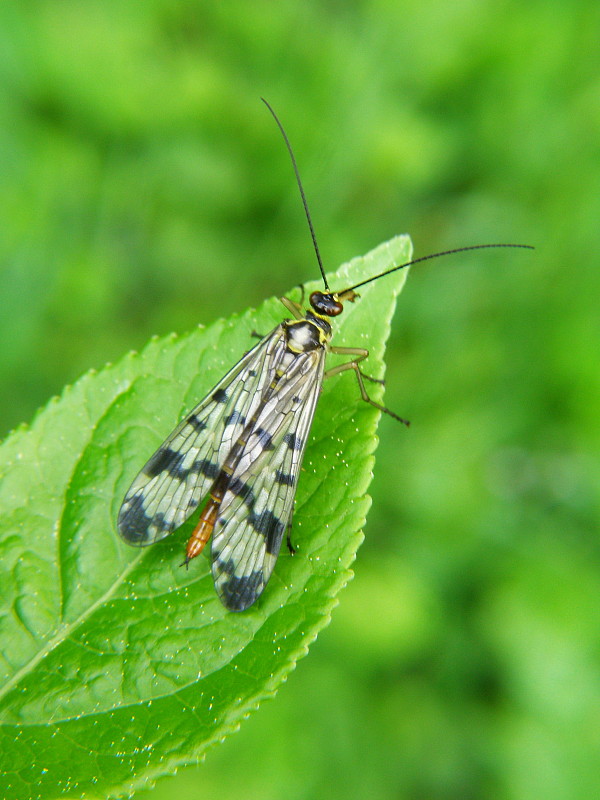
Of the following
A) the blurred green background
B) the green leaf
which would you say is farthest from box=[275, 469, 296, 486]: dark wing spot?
the blurred green background

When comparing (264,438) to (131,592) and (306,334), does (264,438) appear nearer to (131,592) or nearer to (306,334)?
(306,334)

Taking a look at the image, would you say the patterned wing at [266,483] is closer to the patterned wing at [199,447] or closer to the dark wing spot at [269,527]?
the dark wing spot at [269,527]

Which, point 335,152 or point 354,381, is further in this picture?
point 335,152

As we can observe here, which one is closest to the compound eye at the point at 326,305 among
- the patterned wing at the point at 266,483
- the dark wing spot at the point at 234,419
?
the patterned wing at the point at 266,483

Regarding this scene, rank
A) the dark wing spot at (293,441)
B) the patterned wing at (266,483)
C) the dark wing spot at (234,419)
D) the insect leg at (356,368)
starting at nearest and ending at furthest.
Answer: the patterned wing at (266,483) < the insect leg at (356,368) < the dark wing spot at (293,441) < the dark wing spot at (234,419)

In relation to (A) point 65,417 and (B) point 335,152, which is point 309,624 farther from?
(B) point 335,152

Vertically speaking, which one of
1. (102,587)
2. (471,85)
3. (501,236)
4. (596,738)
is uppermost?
(471,85)

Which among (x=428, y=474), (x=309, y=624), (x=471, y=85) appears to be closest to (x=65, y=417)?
(x=309, y=624)
